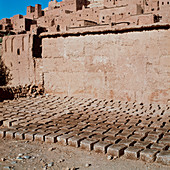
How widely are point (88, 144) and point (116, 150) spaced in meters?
0.40

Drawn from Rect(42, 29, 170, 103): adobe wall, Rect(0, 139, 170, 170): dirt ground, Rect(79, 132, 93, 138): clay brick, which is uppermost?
Rect(42, 29, 170, 103): adobe wall

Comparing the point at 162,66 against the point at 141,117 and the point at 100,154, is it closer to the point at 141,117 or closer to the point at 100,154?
the point at 141,117

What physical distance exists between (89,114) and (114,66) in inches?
65.5

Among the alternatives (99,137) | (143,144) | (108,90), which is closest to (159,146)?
(143,144)

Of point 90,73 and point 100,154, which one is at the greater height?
point 90,73

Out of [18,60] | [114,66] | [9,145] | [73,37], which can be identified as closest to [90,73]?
[114,66]

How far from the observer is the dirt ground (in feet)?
7.97

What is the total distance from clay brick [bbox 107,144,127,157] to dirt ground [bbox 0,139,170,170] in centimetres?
7

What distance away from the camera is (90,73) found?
5.96 metres

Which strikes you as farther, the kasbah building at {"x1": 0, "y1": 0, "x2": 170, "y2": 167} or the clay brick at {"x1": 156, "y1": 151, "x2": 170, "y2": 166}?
the kasbah building at {"x1": 0, "y1": 0, "x2": 170, "y2": 167}

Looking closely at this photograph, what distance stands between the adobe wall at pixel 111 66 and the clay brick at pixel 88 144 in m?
2.65

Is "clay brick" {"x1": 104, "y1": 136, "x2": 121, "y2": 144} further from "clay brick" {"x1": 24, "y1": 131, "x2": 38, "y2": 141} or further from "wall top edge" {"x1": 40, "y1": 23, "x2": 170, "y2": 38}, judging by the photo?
"wall top edge" {"x1": 40, "y1": 23, "x2": 170, "y2": 38}

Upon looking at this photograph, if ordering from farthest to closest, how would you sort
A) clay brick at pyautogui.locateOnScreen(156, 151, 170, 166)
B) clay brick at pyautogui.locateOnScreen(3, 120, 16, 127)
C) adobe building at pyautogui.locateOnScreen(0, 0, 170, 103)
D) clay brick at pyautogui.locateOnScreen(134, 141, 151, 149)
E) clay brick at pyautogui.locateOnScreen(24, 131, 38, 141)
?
adobe building at pyautogui.locateOnScreen(0, 0, 170, 103) → clay brick at pyautogui.locateOnScreen(3, 120, 16, 127) → clay brick at pyautogui.locateOnScreen(24, 131, 38, 141) → clay brick at pyautogui.locateOnScreen(134, 141, 151, 149) → clay brick at pyautogui.locateOnScreen(156, 151, 170, 166)

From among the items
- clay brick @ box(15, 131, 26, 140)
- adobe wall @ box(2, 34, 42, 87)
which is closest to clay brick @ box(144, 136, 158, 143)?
clay brick @ box(15, 131, 26, 140)
